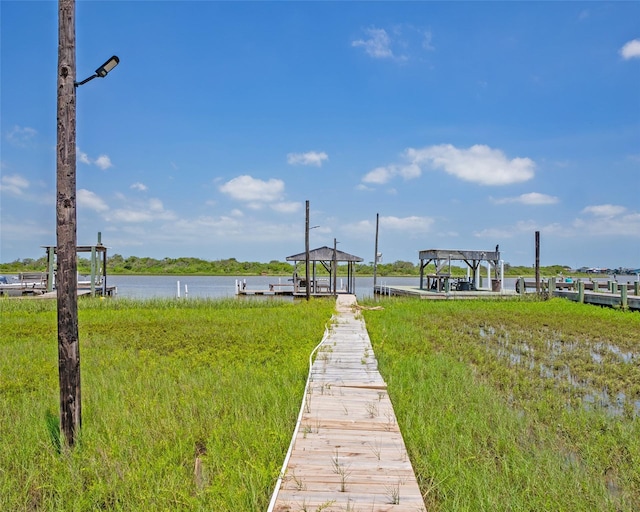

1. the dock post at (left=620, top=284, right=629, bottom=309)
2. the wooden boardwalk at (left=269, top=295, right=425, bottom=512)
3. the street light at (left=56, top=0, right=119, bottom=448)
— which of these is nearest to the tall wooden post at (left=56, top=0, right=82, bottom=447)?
the street light at (left=56, top=0, right=119, bottom=448)

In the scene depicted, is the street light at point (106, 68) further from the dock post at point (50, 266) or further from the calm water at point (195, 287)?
the dock post at point (50, 266)

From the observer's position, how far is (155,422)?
458 cm

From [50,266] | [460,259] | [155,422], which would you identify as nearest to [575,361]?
[155,422]

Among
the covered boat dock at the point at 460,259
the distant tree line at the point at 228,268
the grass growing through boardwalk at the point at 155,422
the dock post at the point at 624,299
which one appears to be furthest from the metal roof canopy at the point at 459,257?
the distant tree line at the point at 228,268

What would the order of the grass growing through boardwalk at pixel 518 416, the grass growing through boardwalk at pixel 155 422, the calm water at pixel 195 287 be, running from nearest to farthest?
the grass growing through boardwalk at pixel 155 422 < the grass growing through boardwalk at pixel 518 416 < the calm water at pixel 195 287

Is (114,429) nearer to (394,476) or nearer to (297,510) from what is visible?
(297,510)

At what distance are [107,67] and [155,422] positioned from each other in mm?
3464

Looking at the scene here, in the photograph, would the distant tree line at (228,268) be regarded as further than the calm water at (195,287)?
Yes

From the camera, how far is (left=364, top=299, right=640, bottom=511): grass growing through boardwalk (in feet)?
11.1

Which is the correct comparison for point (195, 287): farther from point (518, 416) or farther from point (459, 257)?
point (518, 416)

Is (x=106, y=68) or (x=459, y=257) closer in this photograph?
(x=106, y=68)

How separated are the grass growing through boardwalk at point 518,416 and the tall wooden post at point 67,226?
121 inches

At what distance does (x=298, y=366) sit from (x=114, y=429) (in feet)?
9.61

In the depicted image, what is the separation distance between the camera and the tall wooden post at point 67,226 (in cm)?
381
